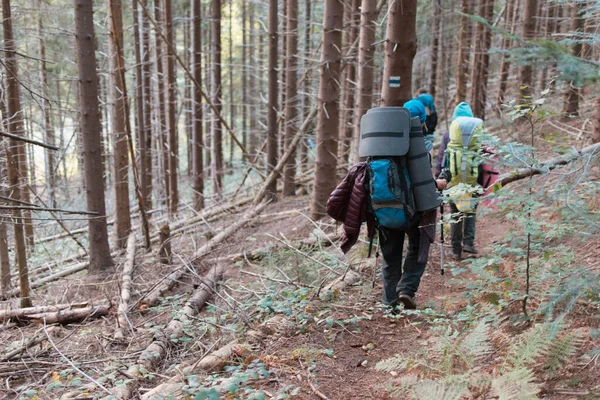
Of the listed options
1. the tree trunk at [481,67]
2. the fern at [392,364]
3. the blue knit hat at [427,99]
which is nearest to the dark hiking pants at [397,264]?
the fern at [392,364]

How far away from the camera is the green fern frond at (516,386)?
2.73 meters

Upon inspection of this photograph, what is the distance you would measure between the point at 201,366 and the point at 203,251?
195 inches

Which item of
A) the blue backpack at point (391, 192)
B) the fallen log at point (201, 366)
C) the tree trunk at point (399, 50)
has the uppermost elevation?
the tree trunk at point (399, 50)

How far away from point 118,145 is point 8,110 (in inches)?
116

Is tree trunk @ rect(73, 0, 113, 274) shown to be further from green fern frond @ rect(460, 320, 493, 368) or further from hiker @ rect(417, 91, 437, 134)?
green fern frond @ rect(460, 320, 493, 368)

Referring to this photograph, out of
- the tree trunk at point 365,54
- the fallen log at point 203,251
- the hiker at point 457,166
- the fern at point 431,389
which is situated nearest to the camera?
the fern at point 431,389

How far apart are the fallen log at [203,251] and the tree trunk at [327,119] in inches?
76.3

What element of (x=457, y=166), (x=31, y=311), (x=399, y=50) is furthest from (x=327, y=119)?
(x=31, y=311)

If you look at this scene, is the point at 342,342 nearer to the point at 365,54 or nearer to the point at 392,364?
the point at 392,364

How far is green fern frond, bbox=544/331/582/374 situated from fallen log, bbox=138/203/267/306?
15.6 feet

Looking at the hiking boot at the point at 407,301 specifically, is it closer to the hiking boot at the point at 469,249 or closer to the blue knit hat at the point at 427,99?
the hiking boot at the point at 469,249

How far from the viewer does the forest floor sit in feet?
10.7

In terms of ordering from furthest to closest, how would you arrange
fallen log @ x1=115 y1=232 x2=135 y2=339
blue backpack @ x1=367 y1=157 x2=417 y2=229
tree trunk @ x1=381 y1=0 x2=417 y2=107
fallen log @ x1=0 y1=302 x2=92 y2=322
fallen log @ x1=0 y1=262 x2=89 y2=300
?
fallen log @ x1=0 y1=262 x2=89 y2=300 → fallen log @ x1=0 y1=302 x2=92 y2=322 → tree trunk @ x1=381 y1=0 x2=417 y2=107 → fallen log @ x1=115 y1=232 x2=135 y2=339 → blue backpack @ x1=367 y1=157 x2=417 y2=229

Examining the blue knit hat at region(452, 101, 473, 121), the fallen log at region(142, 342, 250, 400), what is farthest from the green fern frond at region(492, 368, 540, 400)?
the blue knit hat at region(452, 101, 473, 121)
